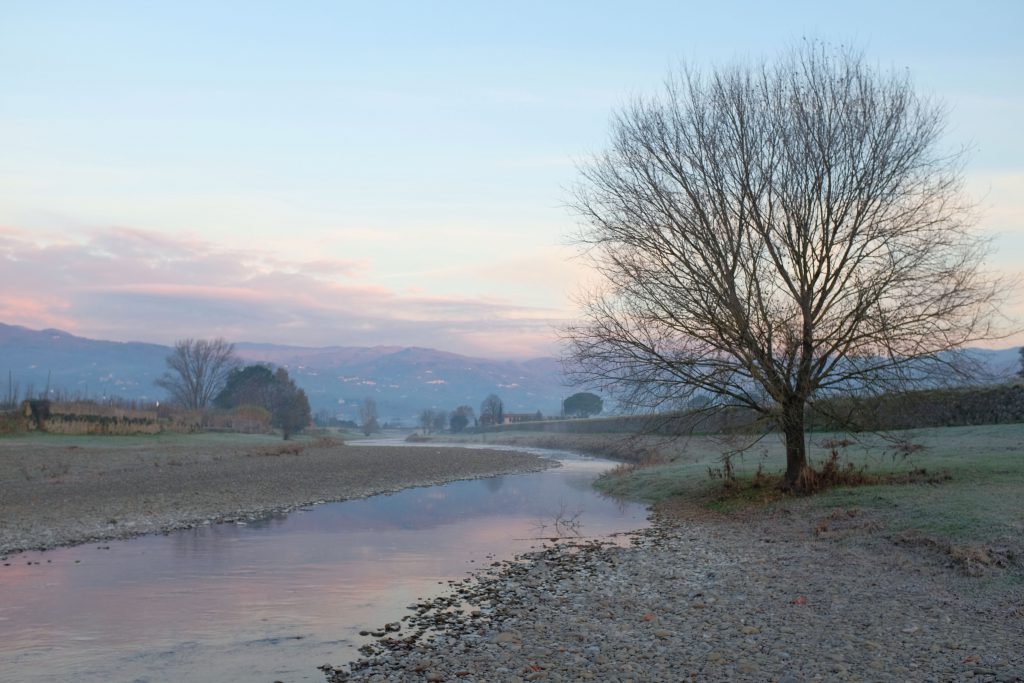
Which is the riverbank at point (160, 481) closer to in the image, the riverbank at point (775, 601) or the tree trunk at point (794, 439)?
the riverbank at point (775, 601)

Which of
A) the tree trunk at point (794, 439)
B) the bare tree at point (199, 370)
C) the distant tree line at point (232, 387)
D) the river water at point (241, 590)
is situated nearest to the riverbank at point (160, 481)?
the river water at point (241, 590)

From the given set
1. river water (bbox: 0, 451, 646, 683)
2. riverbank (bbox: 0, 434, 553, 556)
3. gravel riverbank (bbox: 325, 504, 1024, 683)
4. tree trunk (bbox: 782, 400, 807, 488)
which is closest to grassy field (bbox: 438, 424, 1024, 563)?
tree trunk (bbox: 782, 400, 807, 488)

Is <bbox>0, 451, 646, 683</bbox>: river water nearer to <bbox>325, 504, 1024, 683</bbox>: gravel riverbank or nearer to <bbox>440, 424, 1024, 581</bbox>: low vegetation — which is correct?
<bbox>325, 504, 1024, 683</bbox>: gravel riverbank

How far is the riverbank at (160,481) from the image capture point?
20484 mm

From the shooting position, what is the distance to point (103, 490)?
2664 cm

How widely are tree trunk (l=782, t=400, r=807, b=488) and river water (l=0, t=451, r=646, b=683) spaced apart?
399cm

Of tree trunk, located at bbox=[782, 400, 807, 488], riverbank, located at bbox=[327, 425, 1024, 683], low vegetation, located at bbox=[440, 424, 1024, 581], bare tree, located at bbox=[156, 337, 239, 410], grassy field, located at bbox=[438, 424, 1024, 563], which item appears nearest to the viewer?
riverbank, located at bbox=[327, 425, 1024, 683]

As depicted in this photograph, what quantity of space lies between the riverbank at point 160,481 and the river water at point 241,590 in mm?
1890

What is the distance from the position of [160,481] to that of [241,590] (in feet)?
61.0

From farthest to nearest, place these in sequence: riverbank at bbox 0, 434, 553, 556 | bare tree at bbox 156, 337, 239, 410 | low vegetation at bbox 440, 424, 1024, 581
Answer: bare tree at bbox 156, 337, 239, 410 < riverbank at bbox 0, 434, 553, 556 < low vegetation at bbox 440, 424, 1024, 581

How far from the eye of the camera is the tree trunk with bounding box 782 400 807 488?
19.9 m

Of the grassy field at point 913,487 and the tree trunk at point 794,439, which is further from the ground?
the tree trunk at point 794,439

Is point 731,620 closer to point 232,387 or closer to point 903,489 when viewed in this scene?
point 903,489

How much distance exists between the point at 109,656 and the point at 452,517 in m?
14.7
